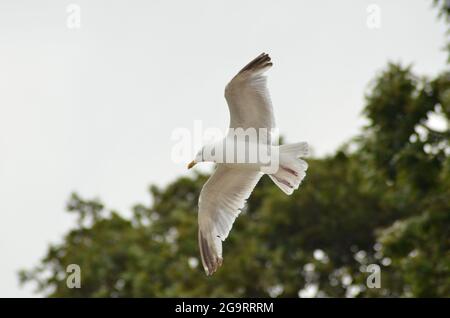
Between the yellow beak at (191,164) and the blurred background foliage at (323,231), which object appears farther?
the blurred background foliage at (323,231)

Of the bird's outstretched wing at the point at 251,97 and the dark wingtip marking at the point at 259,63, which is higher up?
the dark wingtip marking at the point at 259,63

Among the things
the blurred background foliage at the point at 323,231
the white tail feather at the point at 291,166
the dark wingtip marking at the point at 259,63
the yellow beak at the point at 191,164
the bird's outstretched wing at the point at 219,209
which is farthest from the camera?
the blurred background foliage at the point at 323,231

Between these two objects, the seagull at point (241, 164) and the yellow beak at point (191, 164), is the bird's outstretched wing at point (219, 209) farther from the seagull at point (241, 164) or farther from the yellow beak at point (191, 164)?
the yellow beak at point (191, 164)

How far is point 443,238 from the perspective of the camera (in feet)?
47.7

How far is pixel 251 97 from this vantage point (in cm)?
1048

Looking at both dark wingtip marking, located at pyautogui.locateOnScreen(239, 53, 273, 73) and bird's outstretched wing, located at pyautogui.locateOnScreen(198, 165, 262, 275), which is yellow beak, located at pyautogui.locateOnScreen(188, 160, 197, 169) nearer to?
bird's outstretched wing, located at pyautogui.locateOnScreen(198, 165, 262, 275)

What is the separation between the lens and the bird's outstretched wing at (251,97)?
10.3 metres

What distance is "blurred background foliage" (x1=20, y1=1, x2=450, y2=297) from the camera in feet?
48.7

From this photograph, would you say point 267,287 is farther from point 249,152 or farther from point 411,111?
point 249,152

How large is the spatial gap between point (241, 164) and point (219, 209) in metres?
0.86

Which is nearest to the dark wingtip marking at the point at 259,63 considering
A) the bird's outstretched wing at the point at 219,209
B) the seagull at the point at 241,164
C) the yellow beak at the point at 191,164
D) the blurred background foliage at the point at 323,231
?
the seagull at the point at 241,164

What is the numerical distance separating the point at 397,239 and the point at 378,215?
7.50 m

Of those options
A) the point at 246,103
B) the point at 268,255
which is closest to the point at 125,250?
the point at 268,255

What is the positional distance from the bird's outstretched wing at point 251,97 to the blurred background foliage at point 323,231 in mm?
4148
